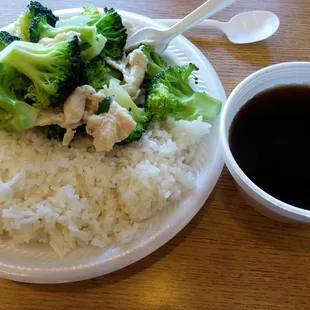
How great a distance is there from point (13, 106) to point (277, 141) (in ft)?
2.43

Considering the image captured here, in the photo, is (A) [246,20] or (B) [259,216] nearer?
(B) [259,216]

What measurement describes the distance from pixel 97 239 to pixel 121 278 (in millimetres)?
142

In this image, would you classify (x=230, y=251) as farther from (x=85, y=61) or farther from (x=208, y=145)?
(x=85, y=61)

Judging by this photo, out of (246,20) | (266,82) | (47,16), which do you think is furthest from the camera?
(246,20)

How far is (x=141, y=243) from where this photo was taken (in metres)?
1.18

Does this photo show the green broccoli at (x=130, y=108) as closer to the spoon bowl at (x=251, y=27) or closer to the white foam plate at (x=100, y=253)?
the white foam plate at (x=100, y=253)

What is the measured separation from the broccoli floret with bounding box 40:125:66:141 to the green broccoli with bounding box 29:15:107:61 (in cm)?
23

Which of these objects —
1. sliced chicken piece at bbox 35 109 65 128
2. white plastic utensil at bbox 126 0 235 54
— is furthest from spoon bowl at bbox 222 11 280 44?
sliced chicken piece at bbox 35 109 65 128

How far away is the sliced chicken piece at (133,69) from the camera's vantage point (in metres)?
1.35

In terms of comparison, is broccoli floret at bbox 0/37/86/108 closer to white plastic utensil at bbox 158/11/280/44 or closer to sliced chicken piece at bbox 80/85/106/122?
sliced chicken piece at bbox 80/85/106/122

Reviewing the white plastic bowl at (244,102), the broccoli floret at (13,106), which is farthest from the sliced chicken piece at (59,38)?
the white plastic bowl at (244,102)

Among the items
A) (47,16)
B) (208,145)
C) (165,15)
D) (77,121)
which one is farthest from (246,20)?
(77,121)

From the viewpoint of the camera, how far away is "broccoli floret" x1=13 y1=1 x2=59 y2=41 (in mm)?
→ 1396

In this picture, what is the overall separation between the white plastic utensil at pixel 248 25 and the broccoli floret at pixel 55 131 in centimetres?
72
